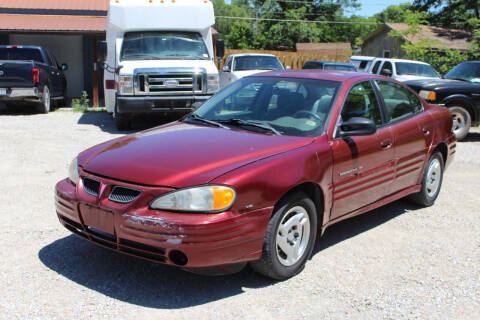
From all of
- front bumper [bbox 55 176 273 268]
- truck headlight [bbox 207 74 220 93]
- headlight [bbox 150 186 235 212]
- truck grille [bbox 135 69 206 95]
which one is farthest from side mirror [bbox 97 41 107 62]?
headlight [bbox 150 186 235 212]

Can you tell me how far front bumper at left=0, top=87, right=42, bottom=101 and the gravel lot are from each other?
8.48 meters

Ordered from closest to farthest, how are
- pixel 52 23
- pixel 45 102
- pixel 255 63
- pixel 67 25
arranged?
1. pixel 45 102
2. pixel 255 63
3. pixel 67 25
4. pixel 52 23

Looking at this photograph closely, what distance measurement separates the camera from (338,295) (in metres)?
4.10

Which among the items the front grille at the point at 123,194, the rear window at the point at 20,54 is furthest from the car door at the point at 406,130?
the rear window at the point at 20,54

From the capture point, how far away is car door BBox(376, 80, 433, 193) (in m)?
5.57

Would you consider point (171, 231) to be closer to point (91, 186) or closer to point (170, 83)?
point (91, 186)

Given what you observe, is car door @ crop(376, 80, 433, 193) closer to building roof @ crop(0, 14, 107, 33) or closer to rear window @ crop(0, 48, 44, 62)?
rear window @ crop(0, 48, 44, 62)

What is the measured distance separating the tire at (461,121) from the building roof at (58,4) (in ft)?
47.3

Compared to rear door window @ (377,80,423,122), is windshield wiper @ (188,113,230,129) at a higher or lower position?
lower

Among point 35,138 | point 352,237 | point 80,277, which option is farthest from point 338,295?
point 35,138

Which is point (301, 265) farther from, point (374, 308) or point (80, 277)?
point (80, 277)

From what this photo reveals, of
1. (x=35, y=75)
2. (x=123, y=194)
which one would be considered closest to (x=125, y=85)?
(x=35, y=75)

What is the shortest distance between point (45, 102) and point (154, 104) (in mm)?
5047

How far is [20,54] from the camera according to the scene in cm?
1553
